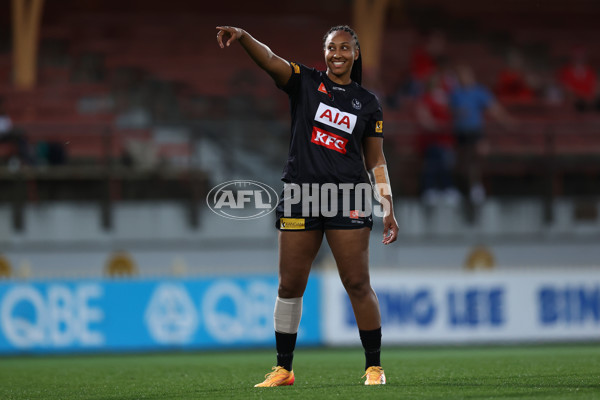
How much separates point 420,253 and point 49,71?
6887 millimetres

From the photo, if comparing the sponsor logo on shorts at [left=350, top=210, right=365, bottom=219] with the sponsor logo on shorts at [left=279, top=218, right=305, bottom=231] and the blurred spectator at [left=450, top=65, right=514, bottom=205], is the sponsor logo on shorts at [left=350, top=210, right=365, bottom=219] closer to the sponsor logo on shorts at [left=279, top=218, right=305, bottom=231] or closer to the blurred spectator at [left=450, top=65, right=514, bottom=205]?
the sponsor logo on shorts at [left=279, top=218, right=305, bottom=231]

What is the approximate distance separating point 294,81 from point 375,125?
0.50 m

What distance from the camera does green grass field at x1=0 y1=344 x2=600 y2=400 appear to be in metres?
5.03

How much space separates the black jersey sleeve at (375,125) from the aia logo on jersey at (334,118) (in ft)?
0.47

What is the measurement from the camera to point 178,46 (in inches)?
709

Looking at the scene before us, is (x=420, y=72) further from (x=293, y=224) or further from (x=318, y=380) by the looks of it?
(x=293, y=224)

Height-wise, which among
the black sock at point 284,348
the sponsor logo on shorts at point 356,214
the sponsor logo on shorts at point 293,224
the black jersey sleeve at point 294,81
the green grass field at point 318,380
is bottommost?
the green grass field at point 318,380

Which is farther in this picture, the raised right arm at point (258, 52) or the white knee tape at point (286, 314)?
the white knee tape at point (286, 314)

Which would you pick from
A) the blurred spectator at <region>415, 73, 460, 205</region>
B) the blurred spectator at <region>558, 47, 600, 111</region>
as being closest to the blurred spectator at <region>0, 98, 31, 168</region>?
the blurred spectator at <region>415, 73, 460, 205</region>

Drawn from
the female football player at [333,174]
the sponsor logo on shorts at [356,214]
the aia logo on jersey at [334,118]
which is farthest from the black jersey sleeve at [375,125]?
the sponsor logo on shorts at [356,214]

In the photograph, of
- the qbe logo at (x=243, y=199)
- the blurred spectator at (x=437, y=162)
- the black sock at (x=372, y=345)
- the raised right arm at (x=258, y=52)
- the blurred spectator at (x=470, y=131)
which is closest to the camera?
the raised right arm at (x=258, y=52)

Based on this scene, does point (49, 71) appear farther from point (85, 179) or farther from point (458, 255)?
point (458, 255)

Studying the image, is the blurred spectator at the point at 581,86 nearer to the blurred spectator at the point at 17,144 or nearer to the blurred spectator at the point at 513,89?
the blurred spectator at the point at 513,89

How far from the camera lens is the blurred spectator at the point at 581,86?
50.0ft
